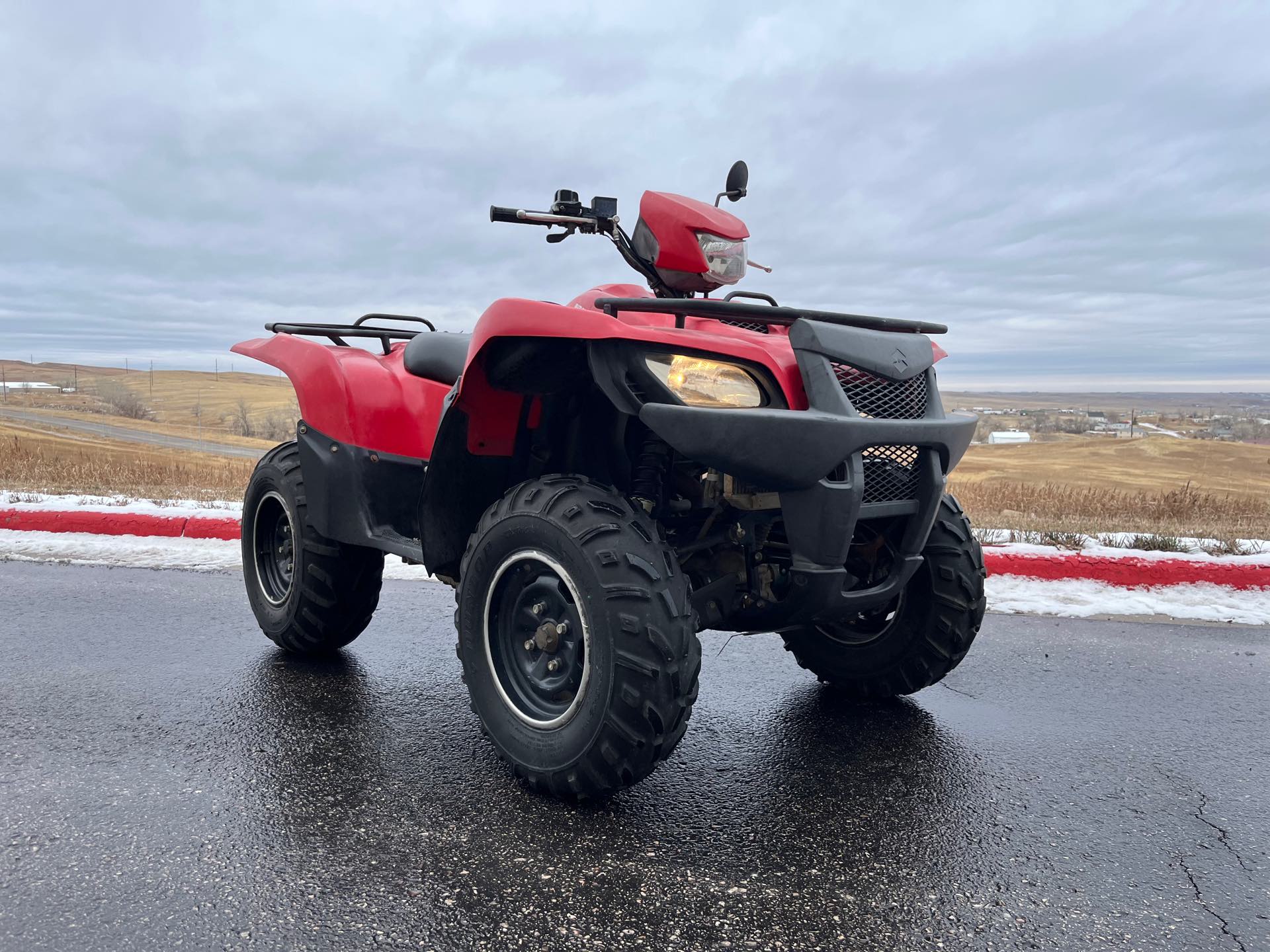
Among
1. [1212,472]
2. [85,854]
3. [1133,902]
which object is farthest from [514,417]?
[1212,472]

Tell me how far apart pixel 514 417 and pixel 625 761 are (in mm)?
1351

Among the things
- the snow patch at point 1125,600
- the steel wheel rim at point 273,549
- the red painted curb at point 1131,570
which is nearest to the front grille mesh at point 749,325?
the steel wheel rim at point 273,549

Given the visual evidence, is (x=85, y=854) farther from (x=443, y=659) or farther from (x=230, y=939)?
(x=443, y=659)

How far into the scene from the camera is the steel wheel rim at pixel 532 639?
298 cm

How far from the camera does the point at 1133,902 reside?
2385 millimetres

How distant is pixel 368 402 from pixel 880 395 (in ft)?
7.44

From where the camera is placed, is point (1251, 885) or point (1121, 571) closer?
point (1251, 885)

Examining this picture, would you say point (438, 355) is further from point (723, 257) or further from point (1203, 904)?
point (1203, 904)

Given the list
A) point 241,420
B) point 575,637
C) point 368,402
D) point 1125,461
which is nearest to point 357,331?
point 368,402

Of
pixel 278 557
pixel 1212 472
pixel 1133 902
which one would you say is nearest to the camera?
pixel 1133 902

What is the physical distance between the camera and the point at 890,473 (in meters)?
2.93

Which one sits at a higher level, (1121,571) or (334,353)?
(334,353)

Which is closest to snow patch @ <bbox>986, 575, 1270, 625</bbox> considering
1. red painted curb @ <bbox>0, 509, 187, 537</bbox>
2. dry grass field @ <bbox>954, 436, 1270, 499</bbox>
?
red painted curb @ <bbox>0, 509, 187, 537</bbox>

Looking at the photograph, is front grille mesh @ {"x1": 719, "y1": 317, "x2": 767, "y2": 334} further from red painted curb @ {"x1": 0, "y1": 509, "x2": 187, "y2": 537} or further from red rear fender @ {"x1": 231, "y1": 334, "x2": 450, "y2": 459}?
red painted curb @ {"x1": 0, "y1": 509, "x2": 187, "y2": 537}
